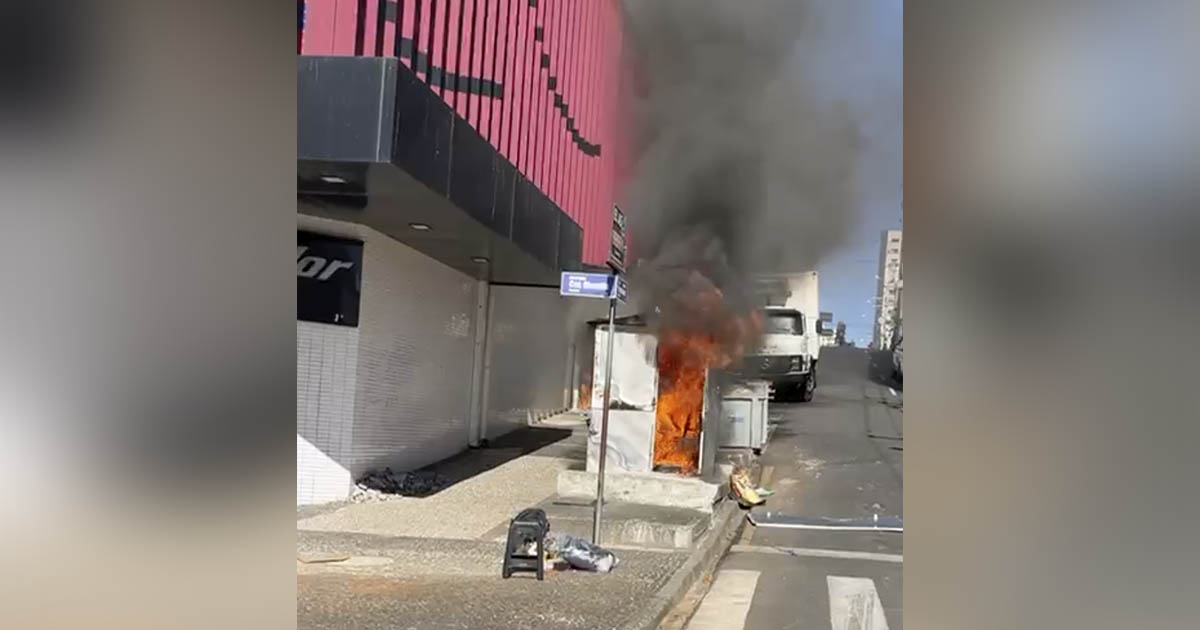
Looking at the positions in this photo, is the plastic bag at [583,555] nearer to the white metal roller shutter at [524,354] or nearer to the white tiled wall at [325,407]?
the white tiled wall at [325,407]

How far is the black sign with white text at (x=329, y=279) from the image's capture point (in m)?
8.77

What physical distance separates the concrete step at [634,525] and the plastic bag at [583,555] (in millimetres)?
976

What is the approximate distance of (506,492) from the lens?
32.1 ft

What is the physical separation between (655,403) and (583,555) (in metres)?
3.94

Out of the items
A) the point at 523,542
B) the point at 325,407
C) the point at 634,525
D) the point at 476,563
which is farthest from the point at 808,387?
the point at 523,542

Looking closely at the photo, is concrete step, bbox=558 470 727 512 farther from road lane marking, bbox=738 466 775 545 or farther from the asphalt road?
the asphalt road

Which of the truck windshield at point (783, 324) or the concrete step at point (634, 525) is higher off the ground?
the truck windshield at point (783, 324)

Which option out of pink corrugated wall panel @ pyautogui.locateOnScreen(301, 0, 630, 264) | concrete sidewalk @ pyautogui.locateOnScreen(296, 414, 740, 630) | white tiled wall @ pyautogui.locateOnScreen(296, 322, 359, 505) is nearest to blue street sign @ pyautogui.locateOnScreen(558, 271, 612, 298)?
pink corrugated wall panel @ pyautogui.locateOnScreen(301, 0, 630, 264)

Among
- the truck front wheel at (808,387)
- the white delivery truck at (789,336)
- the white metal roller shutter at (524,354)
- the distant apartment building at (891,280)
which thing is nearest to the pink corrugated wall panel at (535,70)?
the white metal roller shutter at (524,354)
